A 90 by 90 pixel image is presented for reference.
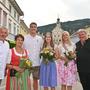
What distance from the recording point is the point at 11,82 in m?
7.86

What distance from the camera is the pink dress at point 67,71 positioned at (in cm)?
956

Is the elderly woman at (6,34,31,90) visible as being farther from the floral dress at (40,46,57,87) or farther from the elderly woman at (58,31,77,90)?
the elderly woman at (58,31,77,90)

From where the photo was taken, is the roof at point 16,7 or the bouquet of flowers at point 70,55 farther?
the roof at point 16,7

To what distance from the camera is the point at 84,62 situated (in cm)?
860

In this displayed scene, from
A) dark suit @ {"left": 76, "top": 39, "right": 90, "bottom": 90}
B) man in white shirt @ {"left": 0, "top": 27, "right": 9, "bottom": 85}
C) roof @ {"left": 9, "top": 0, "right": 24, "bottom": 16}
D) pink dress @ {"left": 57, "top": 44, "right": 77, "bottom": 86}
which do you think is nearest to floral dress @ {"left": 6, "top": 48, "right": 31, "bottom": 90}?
man in white shirt @ {"left": 0, "top": 27, "right": 9, "bottom": 85}

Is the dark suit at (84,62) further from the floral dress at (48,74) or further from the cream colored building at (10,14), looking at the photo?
the cream colored building at (10,14)

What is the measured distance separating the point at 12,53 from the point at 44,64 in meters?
1.51

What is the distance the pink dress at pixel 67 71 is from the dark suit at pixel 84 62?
31.5 inches

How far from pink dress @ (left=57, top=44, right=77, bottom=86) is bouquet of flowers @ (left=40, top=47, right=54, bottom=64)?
49 cm

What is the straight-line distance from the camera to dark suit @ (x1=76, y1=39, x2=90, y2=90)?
8.59m

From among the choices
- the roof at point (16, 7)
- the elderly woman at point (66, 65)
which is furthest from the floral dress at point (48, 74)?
the roof at point (16, 7)

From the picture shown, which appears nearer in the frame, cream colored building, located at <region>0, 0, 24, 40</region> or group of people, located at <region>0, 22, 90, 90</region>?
group of people, located at <region>0, 22, 90, 90</region>

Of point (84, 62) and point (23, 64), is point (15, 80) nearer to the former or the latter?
point (23, 64)

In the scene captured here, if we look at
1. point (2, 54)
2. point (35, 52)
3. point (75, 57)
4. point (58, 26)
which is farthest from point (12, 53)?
point (58, 26)
